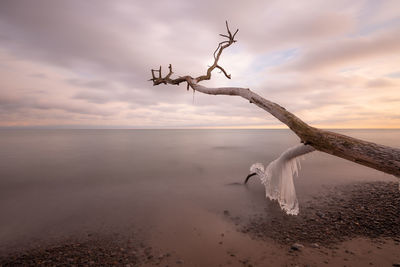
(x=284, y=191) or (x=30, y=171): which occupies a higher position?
(x=284, y=191)

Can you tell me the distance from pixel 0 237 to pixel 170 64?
8630 mm

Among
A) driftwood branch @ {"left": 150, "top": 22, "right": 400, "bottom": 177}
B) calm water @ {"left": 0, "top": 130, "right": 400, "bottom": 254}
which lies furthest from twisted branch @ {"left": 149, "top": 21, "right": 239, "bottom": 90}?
calm water @ {"left": 0, "top": 130, "right": 400, "bottom": 254}

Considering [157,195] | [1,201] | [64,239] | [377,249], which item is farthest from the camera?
[157,195]

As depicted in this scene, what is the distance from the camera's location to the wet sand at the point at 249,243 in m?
4.84

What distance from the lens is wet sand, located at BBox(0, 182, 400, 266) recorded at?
4844 millimetres

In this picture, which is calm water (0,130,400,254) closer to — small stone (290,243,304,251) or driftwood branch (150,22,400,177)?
small stone (290,243,304,251)

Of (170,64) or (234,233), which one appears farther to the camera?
(170,64)

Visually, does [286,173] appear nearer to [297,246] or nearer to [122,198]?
[297,246]

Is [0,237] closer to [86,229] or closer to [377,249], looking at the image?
[86,229]

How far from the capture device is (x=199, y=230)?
649 centimetres

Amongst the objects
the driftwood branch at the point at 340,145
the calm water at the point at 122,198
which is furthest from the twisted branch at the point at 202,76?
the calm water at the point at 122,198

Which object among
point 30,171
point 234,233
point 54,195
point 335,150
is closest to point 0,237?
point 54,195

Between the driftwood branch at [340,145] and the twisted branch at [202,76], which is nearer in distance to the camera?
the driftwood branch at [340,145]

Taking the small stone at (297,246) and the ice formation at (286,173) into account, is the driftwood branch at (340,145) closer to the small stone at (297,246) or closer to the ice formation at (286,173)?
the ice formation at (286,173)
